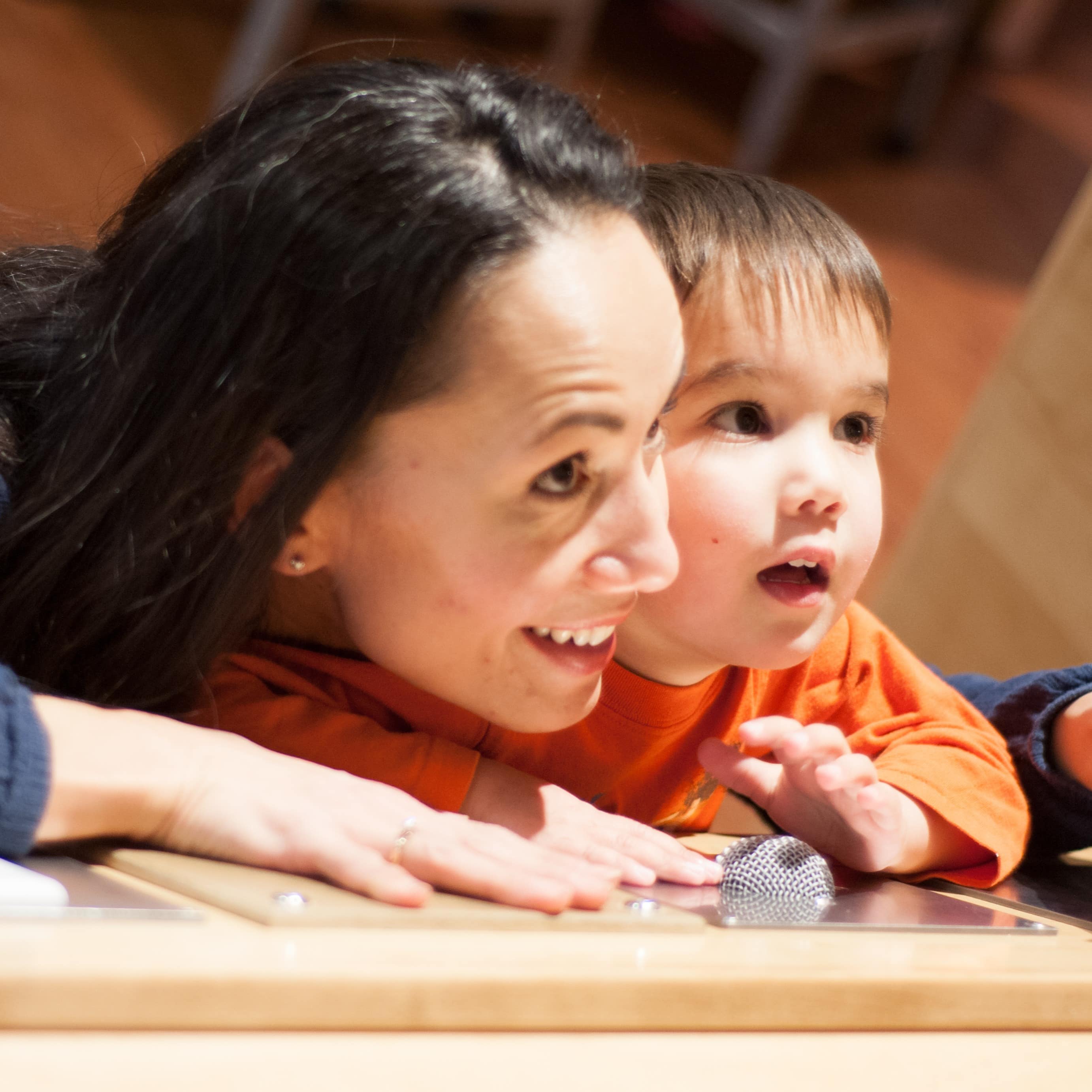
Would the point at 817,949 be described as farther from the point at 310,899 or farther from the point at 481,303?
the point at 481,303

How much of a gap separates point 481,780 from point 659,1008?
12.5 inches

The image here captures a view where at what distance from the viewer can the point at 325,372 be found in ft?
2.37

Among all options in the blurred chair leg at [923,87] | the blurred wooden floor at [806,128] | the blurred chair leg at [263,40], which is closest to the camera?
the blurred wooden floor at [806,128]

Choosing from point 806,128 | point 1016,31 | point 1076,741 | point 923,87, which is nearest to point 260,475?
point 1076,741

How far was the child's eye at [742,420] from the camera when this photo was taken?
2.97 ft

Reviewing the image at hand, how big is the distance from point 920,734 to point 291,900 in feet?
1.88

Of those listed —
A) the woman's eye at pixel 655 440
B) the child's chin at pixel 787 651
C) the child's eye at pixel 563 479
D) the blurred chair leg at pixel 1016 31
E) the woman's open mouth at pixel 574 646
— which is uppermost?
the blurred chair leg at pixel 1016 31

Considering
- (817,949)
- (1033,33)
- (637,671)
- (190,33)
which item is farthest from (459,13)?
(817,949)

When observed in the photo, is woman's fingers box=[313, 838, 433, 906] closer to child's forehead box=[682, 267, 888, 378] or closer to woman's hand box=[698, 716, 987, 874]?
woman's hand box=[698, 716, 987, 874]

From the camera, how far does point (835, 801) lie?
887mm

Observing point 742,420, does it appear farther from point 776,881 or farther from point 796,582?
point 776,881

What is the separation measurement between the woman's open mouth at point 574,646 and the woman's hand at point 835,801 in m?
0.10

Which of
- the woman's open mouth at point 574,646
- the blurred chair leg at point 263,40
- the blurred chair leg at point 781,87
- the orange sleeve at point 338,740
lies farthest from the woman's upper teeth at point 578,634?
the blurred chair leg at point 781,87

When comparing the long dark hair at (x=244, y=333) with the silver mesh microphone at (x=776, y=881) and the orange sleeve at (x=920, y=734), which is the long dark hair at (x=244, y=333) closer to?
the silver mesh microphone at (x=776, y=881)
